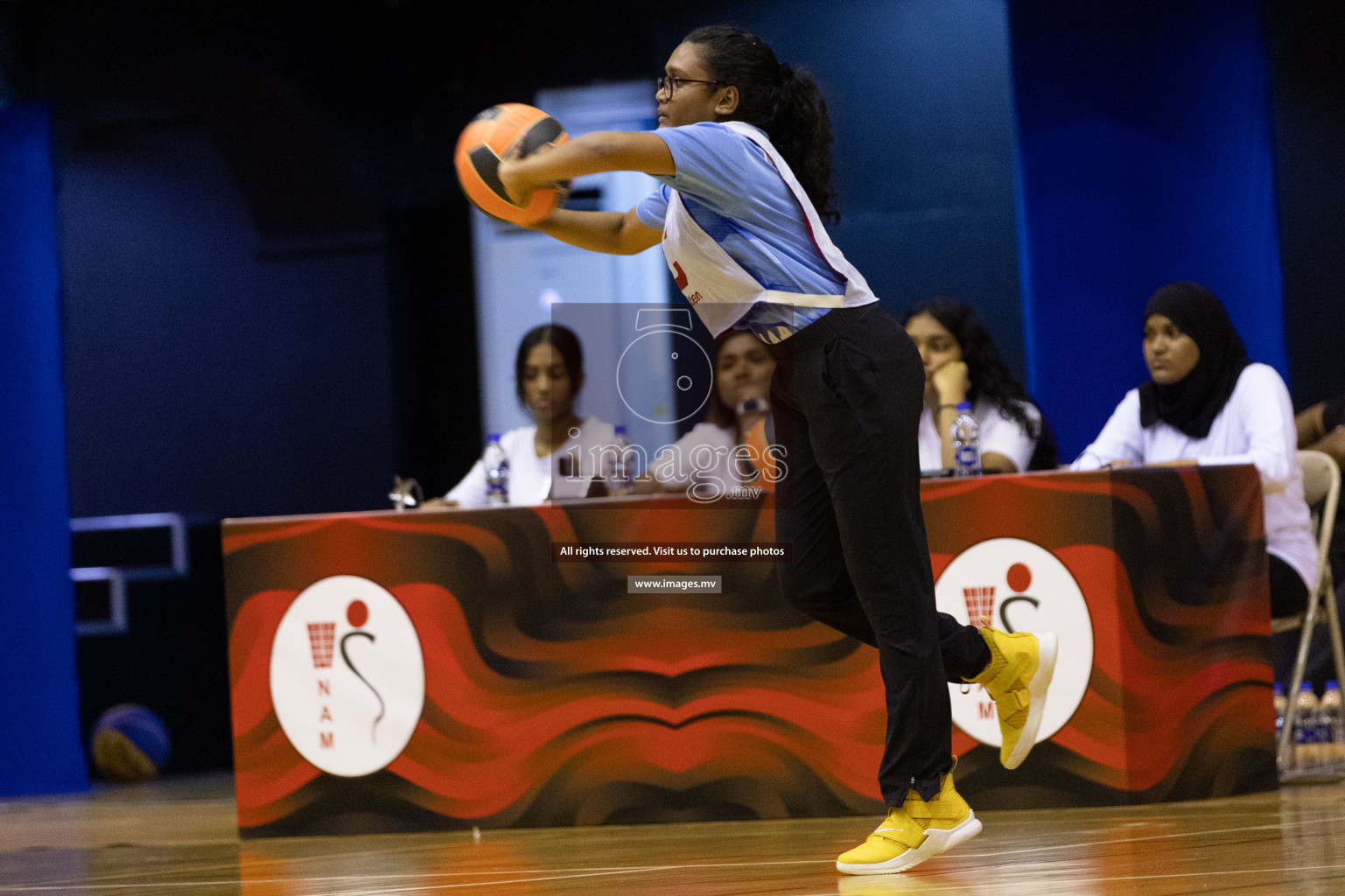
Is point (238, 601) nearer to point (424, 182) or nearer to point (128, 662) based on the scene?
point (128, 662)

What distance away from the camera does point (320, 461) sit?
18.9ft

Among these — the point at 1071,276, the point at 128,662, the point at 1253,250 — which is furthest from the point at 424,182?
the point at 1253,250

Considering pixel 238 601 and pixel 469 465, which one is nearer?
pixel 238 601

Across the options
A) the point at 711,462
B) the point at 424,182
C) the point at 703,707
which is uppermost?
the point at 424,182

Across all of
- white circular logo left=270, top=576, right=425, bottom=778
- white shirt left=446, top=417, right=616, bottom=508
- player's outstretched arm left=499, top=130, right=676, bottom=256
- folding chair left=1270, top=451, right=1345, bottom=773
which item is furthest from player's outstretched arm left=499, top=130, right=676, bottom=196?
folding chair left=1270, top=451, right=1345, bottom=773

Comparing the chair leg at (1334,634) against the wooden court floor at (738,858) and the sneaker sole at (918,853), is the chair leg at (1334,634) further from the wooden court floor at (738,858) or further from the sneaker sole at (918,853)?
the sneaker sole at (918,853)

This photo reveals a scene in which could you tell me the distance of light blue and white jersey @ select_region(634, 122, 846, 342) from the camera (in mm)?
2123

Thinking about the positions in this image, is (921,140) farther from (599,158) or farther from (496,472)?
(599,158)

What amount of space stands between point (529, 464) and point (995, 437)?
1.56 m

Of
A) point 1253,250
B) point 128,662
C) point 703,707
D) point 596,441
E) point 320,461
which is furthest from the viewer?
point 320,461

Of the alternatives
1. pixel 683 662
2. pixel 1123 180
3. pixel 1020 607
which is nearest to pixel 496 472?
pixel 683 662

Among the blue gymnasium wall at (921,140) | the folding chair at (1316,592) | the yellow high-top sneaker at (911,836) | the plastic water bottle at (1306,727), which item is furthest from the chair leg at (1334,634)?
the yellow high-top sneaker at (911,836)

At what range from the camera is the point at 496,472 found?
416cm

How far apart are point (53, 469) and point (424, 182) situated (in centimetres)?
201
